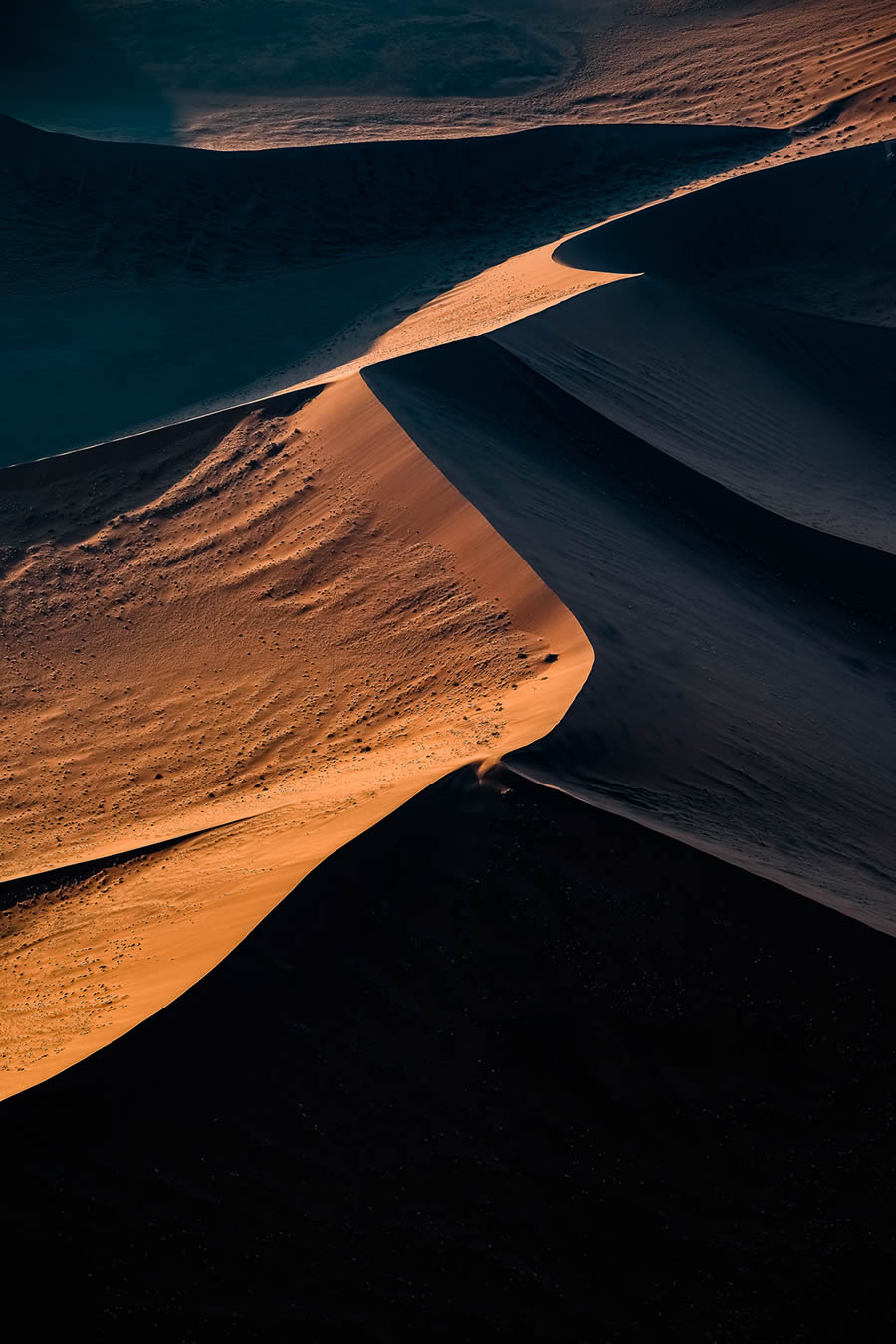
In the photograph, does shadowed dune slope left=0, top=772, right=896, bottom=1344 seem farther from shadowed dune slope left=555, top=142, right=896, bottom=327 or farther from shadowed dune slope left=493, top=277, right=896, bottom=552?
shadowed dune slope left=555, top=142, right=896, bottom=327

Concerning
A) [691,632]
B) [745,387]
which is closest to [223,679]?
[691,632]

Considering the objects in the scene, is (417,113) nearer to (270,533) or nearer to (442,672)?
(270,533)

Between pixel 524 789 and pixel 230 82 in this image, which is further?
pixel 230 82

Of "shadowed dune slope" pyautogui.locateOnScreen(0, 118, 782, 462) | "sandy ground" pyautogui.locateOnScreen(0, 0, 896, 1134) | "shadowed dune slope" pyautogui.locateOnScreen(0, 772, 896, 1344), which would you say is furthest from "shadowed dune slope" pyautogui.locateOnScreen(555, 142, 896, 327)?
"shadowed dune slope" pyautogui.locateOnScreen(0, 772, 896, 1344)

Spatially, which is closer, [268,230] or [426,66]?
[268,230]

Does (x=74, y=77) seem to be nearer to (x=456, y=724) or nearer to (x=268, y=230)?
(x=268, y=230)

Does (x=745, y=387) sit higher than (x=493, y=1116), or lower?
higher

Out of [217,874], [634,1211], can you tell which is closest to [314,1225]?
[634,1211]
